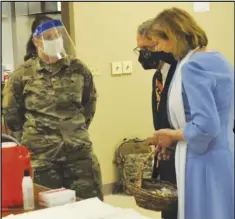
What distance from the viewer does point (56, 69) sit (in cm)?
216

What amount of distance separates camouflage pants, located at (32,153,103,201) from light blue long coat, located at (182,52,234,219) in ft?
2.18

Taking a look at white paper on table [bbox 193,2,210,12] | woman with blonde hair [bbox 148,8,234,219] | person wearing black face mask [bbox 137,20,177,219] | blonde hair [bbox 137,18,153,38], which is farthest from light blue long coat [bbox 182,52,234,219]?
white paper on table [bbox 193,2,210,12]

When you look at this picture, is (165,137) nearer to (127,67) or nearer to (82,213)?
(82,213)

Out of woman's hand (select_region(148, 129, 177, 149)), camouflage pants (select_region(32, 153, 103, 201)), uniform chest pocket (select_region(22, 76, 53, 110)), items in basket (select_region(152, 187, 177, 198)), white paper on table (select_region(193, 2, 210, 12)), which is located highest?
white paper on table (select_region(193, 2, 210, 12))

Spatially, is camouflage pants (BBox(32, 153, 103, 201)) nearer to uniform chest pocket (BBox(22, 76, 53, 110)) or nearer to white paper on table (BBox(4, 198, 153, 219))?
uniform chest pocket (BBox(22, 76, 53, 110))

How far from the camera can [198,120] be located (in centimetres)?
150

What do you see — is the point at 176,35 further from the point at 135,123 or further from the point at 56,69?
the point at 135,123

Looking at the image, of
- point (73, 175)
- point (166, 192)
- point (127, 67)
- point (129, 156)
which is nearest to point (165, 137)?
point (166, 192)

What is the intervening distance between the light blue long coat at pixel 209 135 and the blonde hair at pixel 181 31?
12cm

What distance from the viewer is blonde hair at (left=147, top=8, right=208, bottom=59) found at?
1685 mm

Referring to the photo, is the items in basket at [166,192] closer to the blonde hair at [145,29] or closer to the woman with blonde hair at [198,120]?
the woman with blonde hair at [198,120]

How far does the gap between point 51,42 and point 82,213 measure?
3.13 feet

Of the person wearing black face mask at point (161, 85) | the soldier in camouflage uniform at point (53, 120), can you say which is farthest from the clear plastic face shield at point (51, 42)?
the person wearing black face mask at point (161, 85)

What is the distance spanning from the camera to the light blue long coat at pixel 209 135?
4.91ft
